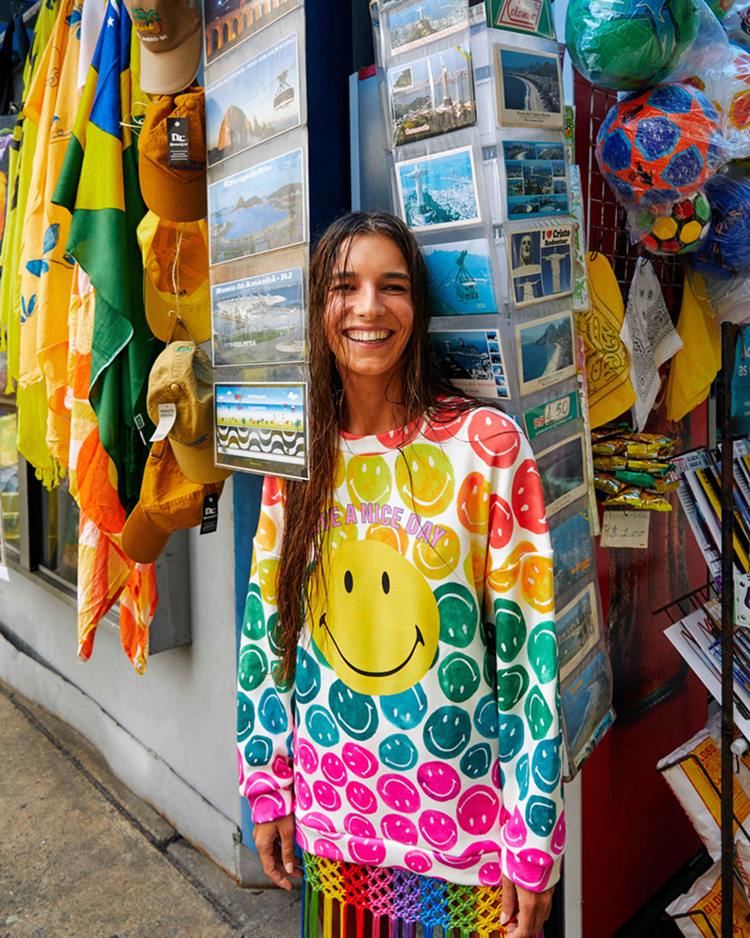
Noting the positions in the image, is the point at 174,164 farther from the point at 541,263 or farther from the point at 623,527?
the point at 623,527

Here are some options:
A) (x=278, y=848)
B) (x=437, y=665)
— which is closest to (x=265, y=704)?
(x=278, y=848)

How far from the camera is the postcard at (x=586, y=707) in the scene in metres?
1.54

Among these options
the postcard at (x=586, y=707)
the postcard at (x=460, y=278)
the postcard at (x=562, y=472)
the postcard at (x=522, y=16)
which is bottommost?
the postcard at (x=586, y=707)

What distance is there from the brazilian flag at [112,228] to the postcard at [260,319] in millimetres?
334

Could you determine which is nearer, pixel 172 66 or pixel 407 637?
pixel 407 637

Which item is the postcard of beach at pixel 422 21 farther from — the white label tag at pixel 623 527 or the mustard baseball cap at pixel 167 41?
the white label tag at pixel 623 527

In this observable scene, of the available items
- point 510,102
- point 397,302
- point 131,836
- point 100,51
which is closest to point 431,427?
point 397,302

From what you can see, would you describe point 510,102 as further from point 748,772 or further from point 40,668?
point 40,668

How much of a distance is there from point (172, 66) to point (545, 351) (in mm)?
1162

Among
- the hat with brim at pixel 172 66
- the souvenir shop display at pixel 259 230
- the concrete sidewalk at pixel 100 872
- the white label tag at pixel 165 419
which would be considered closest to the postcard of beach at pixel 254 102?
the souvenir shop display at pixel 259 230

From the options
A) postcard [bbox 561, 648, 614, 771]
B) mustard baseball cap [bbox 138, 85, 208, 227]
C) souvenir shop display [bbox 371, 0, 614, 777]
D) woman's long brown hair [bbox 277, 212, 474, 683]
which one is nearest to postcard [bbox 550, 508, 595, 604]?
souvenir shop display [bbox 371, 0, 614, 777]

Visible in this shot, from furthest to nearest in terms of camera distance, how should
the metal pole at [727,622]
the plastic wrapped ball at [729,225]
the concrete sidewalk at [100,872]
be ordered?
1. the concrete sidewalk at [100,872]
2. the plastic wrapped ball at [729,225]
3. the metal pole at [727,622]

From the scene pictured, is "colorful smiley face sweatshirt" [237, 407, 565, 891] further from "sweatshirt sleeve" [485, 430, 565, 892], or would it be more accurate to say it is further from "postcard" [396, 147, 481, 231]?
"postcard" [396, 147, 481, 231]

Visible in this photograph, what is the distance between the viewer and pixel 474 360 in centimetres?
145
